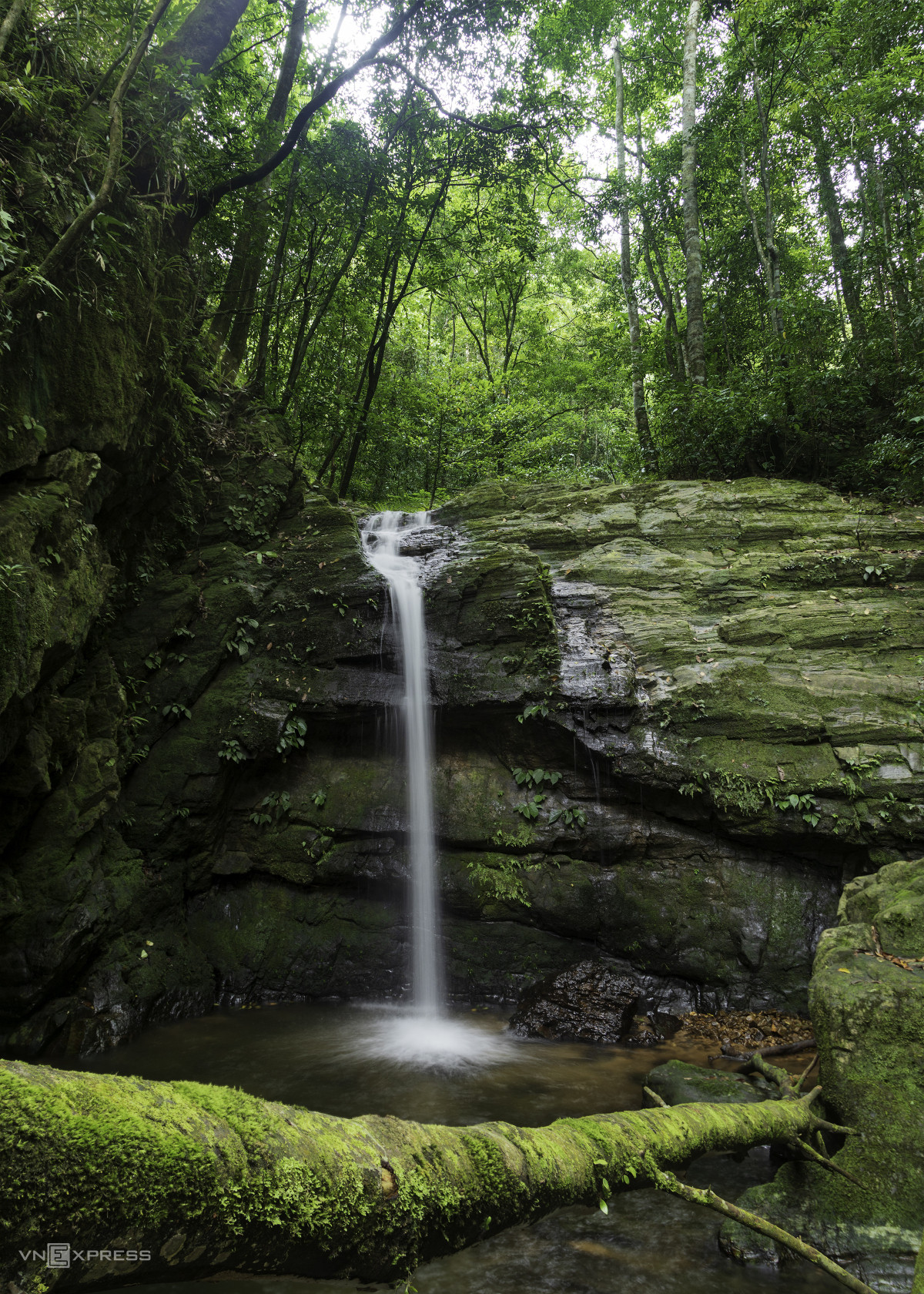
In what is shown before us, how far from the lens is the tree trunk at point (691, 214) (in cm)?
1312

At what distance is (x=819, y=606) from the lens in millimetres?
8508

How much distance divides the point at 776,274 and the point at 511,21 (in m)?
7.07

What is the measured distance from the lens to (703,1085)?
4758 millimetres

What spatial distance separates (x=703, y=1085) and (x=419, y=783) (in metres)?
4.64

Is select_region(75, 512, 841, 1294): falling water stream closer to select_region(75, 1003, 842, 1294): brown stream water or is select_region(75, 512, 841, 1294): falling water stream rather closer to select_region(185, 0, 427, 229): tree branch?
select_region(75, 1003, 842, 1294): brown stream water

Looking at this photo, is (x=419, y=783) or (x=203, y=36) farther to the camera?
(x=419, y=783)

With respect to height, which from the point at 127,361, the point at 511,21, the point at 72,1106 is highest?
the point at 511,21

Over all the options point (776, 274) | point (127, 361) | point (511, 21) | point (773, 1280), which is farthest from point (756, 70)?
point (773, 1280)

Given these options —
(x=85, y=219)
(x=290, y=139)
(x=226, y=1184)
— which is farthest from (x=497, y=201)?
(x=226, y=1184)

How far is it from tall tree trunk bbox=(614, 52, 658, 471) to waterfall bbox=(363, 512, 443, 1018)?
24.9ft

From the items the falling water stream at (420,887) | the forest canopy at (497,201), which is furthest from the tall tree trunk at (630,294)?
the falling water stream at (420,887)

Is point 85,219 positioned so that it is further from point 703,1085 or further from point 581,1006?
point 581,1006

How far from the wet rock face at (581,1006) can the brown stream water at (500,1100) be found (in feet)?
0.58

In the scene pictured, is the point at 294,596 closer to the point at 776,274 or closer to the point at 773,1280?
the point at 773,1280
